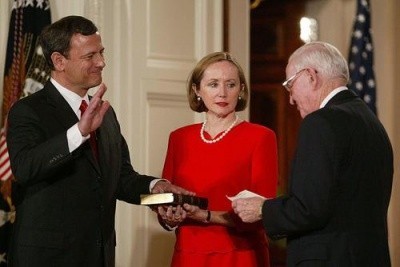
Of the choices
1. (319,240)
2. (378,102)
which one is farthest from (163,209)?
(378,102)

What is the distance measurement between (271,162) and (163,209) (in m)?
0.46

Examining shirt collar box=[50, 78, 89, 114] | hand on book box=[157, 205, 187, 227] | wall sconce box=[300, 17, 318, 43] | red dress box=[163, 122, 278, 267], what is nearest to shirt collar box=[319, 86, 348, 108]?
red dress box=[163, 122, 278, 267]

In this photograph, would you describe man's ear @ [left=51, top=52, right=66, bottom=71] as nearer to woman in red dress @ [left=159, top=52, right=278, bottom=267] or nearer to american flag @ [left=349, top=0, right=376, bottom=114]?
woman in red dress @ [left=159, top=52, right=278, bottom=267]

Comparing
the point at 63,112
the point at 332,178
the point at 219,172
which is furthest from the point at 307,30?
the point at 332,178

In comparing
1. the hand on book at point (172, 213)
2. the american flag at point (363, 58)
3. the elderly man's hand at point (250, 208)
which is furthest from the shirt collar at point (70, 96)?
the american flag at point (363, 58)

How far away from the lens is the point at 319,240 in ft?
8.71

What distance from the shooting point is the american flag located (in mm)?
6172

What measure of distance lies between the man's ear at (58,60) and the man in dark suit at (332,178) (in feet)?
2.74

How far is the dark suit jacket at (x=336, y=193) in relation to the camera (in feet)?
8.48

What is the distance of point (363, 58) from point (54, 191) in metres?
3.76

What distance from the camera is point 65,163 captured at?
2861 millimetres

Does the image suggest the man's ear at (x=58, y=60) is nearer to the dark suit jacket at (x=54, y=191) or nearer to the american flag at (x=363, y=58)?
the dark suit jacket at (x=54, y=191)

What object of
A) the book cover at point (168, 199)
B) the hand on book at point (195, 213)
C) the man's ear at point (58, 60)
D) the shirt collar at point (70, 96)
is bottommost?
the hand on book at point (195, 213)

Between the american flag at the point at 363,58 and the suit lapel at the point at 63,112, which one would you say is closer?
the suit lapel at the point at 63,112
